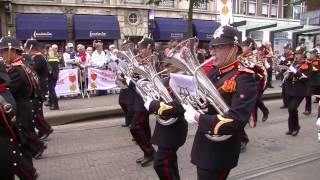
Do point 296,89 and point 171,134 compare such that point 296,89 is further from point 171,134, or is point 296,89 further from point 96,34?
point 96,34

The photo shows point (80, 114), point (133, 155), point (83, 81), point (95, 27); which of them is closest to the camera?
point (133, 155)

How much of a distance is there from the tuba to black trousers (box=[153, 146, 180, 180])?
41.7 inches

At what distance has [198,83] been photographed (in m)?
3.54

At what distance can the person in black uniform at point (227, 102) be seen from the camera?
356cm

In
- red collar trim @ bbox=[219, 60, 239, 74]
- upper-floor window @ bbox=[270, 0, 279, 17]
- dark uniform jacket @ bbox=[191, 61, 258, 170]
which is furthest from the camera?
upper-floor window @ bbox=[270, 0, 279, 17]

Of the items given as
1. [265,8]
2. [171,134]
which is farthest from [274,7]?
[171,134]

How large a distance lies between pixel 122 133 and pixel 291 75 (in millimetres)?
3720

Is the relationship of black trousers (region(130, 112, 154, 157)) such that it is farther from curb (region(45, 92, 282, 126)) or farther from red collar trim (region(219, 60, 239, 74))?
curb (region(45, 92, 282, 126))

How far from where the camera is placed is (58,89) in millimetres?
13703

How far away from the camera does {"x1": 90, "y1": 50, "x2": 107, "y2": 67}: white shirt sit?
583 inches

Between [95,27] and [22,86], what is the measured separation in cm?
1796

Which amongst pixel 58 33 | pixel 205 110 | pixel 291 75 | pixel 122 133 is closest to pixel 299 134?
pixel 291 75

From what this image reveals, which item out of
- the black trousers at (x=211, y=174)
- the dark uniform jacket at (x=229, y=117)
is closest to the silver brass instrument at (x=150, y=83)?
the dark uniform jacket at (x=229, y=117)

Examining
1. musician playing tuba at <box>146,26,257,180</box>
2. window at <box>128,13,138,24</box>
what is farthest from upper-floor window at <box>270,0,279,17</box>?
musician playing tuba at <box>146,26,257,180</box>
